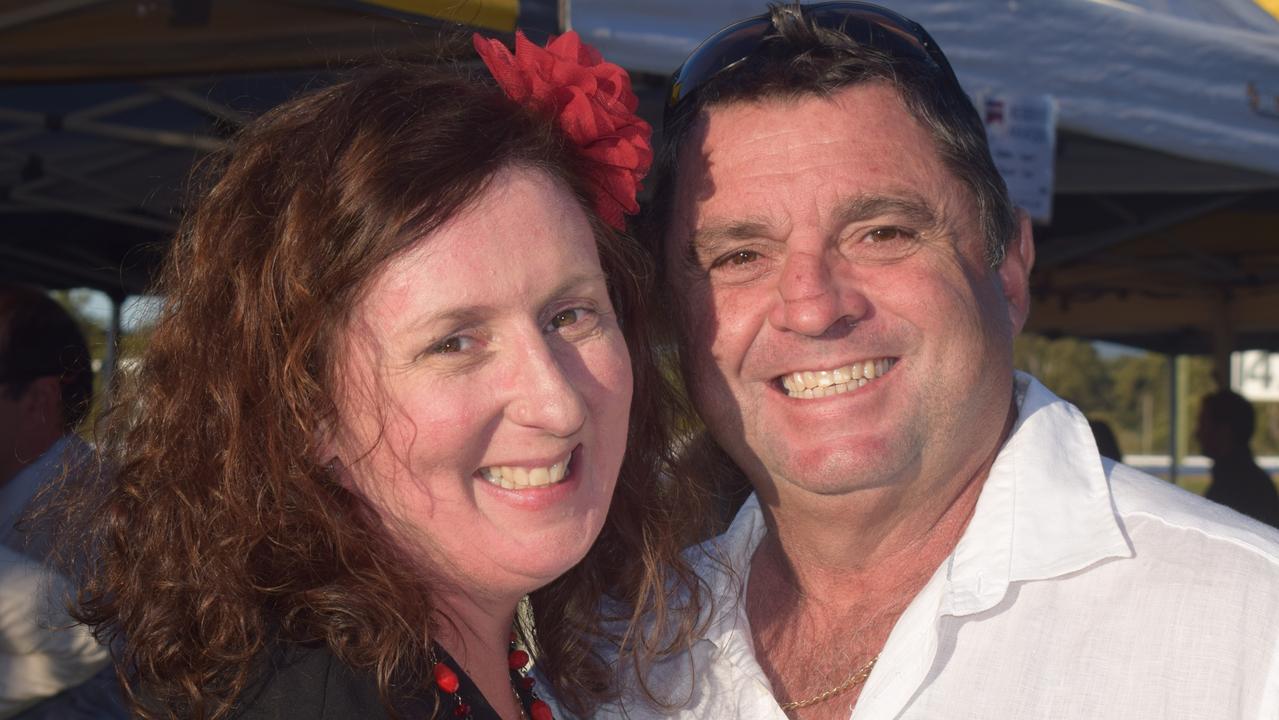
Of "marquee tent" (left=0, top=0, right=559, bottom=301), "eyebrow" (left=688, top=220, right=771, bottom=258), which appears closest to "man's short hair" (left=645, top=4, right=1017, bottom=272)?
"eyebrow" (left=688, top=220, right=771, bottom=258)

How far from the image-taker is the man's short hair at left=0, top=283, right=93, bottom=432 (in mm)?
3393

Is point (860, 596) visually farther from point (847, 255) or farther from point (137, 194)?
point (137, 194)

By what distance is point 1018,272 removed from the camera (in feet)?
6.91

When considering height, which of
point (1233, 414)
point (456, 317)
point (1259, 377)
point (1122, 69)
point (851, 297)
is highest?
point (456, 317)

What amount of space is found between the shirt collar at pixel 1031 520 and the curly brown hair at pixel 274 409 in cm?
71

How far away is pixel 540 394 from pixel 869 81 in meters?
0.80

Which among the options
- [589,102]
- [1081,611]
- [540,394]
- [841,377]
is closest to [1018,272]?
[841,377]

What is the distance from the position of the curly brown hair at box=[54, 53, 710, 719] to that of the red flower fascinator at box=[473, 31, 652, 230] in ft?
0.15

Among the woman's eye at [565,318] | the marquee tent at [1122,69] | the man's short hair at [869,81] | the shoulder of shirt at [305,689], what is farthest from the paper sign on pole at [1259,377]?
the shoulder of shirt at [305,689]

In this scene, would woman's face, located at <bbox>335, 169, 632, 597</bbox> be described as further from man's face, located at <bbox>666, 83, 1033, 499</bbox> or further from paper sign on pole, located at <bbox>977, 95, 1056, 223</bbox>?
paper sign on pole, located at <bbox>977, 95, 1056, 223</bbox>

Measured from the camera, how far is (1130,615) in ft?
5.21

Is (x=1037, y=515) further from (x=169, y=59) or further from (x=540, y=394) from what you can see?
(x=169, y=59)

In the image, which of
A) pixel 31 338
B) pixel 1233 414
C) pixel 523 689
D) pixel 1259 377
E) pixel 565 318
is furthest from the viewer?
pixel 1259 377

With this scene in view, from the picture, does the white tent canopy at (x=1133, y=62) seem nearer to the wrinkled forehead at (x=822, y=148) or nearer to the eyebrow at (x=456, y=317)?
the wrinkled forehead at (x=822, y=148)
